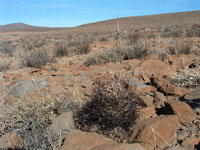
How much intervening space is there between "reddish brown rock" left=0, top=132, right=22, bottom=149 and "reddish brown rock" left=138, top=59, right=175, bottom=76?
2755 millimetres

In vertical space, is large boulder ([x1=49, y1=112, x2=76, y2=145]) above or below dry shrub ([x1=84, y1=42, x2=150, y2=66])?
below

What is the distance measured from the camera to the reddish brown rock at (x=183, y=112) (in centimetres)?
221

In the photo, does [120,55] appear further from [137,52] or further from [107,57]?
[137,52]

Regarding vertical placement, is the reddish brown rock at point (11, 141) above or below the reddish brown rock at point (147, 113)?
below

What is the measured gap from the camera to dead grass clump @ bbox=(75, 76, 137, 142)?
6.88 ft

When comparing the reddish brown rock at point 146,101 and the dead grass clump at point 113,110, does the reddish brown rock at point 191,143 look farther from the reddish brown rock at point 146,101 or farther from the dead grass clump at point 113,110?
the reddish brown rock at point 146,101

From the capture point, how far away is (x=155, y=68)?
4176mm

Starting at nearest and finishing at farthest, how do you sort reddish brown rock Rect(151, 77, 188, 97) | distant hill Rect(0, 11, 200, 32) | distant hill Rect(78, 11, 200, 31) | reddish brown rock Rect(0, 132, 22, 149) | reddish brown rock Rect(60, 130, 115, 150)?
reddish brown rock Rect(60, 130, 115, 150), reddish brown rock Rect(0, 132, 22, 149), reddish brown rock Rect(151, 77, 188, 97), distant hill Rect(78, 11, 200, 31), distant hill Rect(0, 11, 200, 32)

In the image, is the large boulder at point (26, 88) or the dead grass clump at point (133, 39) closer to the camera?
the large boulder at point (26, 88)

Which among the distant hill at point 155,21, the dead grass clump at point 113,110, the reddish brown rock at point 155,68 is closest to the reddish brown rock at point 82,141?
the dead grass clump at point 113,110


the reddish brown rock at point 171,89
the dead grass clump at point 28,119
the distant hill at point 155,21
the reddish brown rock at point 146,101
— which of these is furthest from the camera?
the distant hill at point 155,21

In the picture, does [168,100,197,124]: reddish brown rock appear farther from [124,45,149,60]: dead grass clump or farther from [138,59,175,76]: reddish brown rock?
[124,45,149,60]: dead grass clump

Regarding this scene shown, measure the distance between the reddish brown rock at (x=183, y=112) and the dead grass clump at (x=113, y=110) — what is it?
1.51 ft

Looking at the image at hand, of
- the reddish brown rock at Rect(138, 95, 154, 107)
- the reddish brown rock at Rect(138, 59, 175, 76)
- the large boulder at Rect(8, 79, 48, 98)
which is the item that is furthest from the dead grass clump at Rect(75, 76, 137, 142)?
the reddish brown rock at Rect(138, 59, 175, 76)
